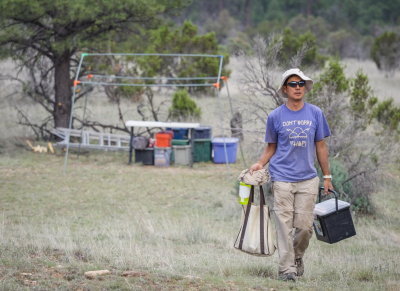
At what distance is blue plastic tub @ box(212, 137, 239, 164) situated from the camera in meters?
14.2

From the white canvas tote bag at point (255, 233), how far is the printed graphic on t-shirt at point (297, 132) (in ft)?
1.51

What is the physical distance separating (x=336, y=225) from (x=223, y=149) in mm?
8772

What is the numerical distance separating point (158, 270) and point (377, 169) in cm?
541

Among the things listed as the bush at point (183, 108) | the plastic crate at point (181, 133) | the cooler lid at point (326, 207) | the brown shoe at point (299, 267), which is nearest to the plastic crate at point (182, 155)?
the plastic crate at point (181, 133)

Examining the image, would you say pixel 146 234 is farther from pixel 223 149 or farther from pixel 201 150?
pixel 201 150

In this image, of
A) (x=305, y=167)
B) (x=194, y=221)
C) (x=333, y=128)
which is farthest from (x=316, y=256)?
(x=333, y=128)

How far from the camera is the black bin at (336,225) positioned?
218 inches

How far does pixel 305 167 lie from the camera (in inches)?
207

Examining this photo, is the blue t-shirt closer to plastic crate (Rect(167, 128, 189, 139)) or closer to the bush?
plastic crate (Rect(167, 128, 189, 139))

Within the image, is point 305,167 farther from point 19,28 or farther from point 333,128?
point 19,28

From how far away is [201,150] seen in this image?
47.8ft

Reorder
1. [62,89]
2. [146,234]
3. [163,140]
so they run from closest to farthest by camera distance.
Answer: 1. [146,234]
2. [163,140]
3. [62,89]

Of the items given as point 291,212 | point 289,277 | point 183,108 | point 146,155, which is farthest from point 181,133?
point 289,277

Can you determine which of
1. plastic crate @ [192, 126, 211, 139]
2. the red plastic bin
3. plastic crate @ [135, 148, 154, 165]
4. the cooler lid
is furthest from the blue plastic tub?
the cooler lid
